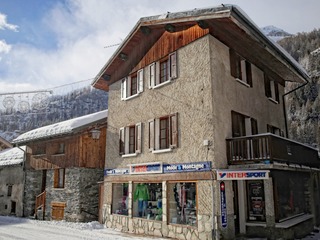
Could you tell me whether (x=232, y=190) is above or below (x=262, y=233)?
above

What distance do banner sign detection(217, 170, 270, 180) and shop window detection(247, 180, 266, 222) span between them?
304cm

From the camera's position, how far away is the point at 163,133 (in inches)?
546

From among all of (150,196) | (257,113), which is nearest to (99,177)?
(150,196)

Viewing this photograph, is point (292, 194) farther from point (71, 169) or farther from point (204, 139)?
point (71, 169)

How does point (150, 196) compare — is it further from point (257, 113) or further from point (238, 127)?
point (257, 113)

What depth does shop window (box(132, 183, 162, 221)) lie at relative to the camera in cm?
1372

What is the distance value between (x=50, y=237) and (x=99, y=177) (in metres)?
6.62

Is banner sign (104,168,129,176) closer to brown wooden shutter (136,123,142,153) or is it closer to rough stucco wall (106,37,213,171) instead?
rough stucco wall (106,37,213,171)

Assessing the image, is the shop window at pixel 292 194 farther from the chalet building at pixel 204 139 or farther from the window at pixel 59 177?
the window at pixel 59 177

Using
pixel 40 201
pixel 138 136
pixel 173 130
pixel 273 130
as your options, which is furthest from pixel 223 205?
Result: pixel 40 201

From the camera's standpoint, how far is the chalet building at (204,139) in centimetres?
1127

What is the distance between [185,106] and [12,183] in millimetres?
16678

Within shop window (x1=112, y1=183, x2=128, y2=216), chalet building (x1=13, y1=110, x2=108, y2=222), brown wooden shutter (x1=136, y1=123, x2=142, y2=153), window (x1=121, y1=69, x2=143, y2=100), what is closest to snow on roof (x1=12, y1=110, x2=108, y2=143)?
chalet building (x1=13, y1=110, x2=108, y2=222)

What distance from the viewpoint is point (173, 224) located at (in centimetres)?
1244
